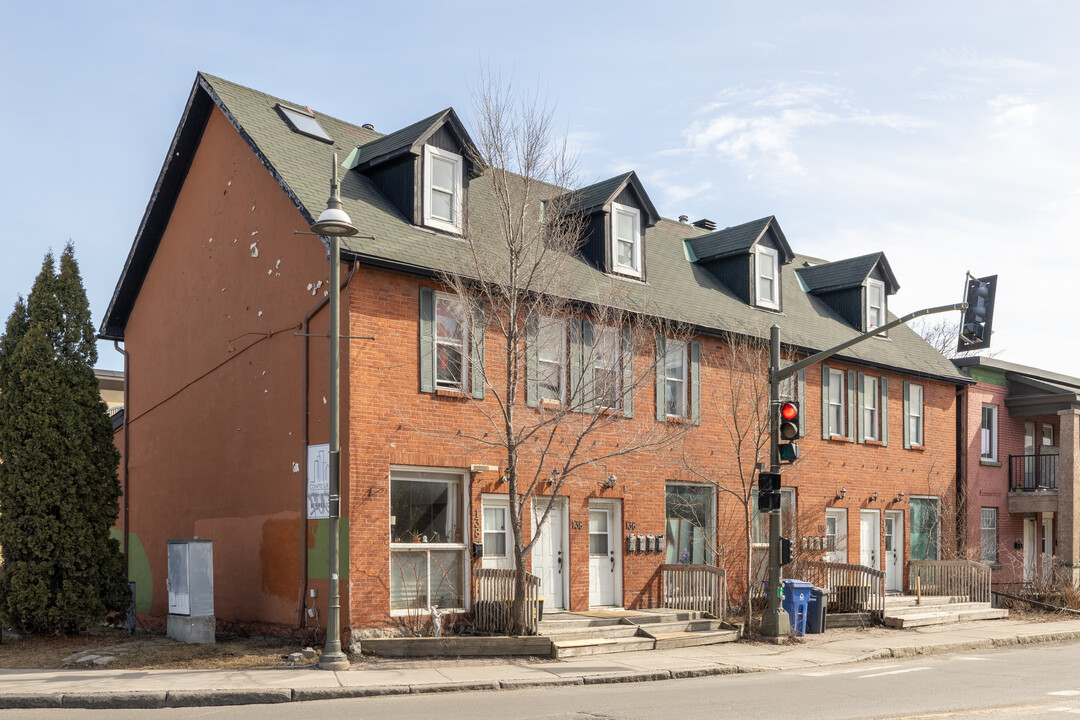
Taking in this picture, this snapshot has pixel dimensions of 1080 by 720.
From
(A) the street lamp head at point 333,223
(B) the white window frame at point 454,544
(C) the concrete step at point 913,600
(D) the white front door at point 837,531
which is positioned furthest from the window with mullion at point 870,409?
(A) the street lamp head at point 333,223

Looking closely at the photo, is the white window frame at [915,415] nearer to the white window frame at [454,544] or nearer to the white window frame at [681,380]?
the white window frame at [681,380]

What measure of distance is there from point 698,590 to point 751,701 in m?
8.08

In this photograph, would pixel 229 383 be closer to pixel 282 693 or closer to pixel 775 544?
pixel 282 693

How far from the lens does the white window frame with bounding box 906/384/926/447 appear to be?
27609 mm

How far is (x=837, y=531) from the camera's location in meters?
25.2

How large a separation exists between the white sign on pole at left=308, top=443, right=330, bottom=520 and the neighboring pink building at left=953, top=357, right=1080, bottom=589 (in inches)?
734

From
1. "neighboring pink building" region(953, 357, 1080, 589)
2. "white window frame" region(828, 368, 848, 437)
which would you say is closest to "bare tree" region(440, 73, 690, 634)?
"white window frame" region(828, 368, 848, 437)

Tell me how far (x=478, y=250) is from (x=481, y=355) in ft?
6.19

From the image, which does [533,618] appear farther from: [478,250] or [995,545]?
[995,545]

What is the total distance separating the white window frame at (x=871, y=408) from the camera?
2630 cm

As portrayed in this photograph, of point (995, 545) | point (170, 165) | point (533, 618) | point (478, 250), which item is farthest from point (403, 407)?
point (995, 545)

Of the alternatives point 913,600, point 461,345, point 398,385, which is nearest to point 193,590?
point 398,385

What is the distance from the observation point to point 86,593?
17344mm

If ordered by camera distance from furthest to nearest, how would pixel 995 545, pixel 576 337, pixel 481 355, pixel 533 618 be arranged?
pixel 995 545
pixel 576 337
pixel 481 355
pixel 533 618
